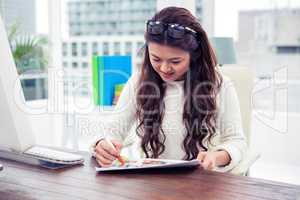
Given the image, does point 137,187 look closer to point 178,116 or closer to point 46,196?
point 46,196

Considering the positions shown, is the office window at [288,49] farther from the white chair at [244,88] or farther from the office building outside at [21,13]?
the office building outside at [21,13]

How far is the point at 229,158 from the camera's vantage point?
129cm

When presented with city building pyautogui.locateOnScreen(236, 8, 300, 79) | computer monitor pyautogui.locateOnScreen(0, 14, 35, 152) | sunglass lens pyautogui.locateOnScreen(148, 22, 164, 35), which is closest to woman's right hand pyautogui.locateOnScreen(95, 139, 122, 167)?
computer monitor pyautogui.locateOnScreen(0, 14, 35, 152)

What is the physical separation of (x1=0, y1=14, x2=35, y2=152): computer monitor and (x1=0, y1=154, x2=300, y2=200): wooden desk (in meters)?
0.09

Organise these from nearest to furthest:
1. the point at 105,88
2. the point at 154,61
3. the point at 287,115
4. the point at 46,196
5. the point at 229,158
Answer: the point at 46,196 → the point at 229,158 → the point at 154,61 → the point at 105,88 → the point at 287,115

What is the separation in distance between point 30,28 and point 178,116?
2.82 metres

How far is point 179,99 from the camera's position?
5.05ft

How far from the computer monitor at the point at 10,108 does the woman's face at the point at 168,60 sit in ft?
1.77

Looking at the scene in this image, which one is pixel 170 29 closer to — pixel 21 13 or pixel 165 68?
pixel 165 68

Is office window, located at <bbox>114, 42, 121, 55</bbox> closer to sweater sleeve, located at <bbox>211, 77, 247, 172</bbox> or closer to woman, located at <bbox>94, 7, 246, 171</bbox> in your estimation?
woman, located at <bbox>94, 7, 246, 171</bbox>

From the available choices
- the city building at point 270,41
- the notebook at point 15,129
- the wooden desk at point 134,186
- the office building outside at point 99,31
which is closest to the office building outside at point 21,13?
the office building outside at point 99,31

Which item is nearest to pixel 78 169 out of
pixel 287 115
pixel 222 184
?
pixel 222 184

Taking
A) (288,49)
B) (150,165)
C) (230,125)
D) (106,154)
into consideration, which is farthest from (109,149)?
(288,49)

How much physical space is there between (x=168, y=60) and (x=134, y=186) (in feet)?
2.01
